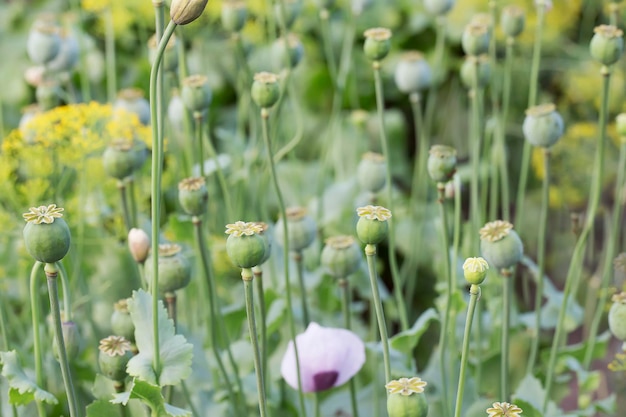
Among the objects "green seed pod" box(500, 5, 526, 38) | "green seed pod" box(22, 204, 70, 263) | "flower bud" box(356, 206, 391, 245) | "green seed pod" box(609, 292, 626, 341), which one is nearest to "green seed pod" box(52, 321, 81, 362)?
"green seed pod" box(22, 204, 70, 263)

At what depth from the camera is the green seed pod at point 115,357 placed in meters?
0.60

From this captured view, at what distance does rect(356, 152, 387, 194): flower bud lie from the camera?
0.84 m

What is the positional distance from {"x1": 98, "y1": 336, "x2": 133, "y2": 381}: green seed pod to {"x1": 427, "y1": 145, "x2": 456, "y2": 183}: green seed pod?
0.82 feet

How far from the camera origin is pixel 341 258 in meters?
0.73

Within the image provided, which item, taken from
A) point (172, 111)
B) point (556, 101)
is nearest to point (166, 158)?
point (172, 111)

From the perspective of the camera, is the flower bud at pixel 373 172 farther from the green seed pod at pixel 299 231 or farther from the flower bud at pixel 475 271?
the flower bud at pixel 475 271

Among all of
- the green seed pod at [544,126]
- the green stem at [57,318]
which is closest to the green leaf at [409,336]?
the green seed pod at [544,126]

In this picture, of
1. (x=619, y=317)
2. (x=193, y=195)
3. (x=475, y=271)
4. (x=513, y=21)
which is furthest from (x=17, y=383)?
(x=513, y=21)

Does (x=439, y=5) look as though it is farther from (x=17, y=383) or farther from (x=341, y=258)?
(x=17, y=383)

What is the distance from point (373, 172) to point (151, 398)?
1.10ft

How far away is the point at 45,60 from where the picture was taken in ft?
2.96

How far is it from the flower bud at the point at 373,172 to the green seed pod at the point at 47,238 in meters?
0.38

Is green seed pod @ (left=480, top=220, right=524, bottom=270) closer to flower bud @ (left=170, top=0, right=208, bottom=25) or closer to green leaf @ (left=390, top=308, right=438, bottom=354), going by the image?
green leaf @ (left=390, top=308, right=438, bottom=354)

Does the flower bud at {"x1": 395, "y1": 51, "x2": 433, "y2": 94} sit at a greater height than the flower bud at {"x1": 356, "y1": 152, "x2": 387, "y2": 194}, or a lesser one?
greater
